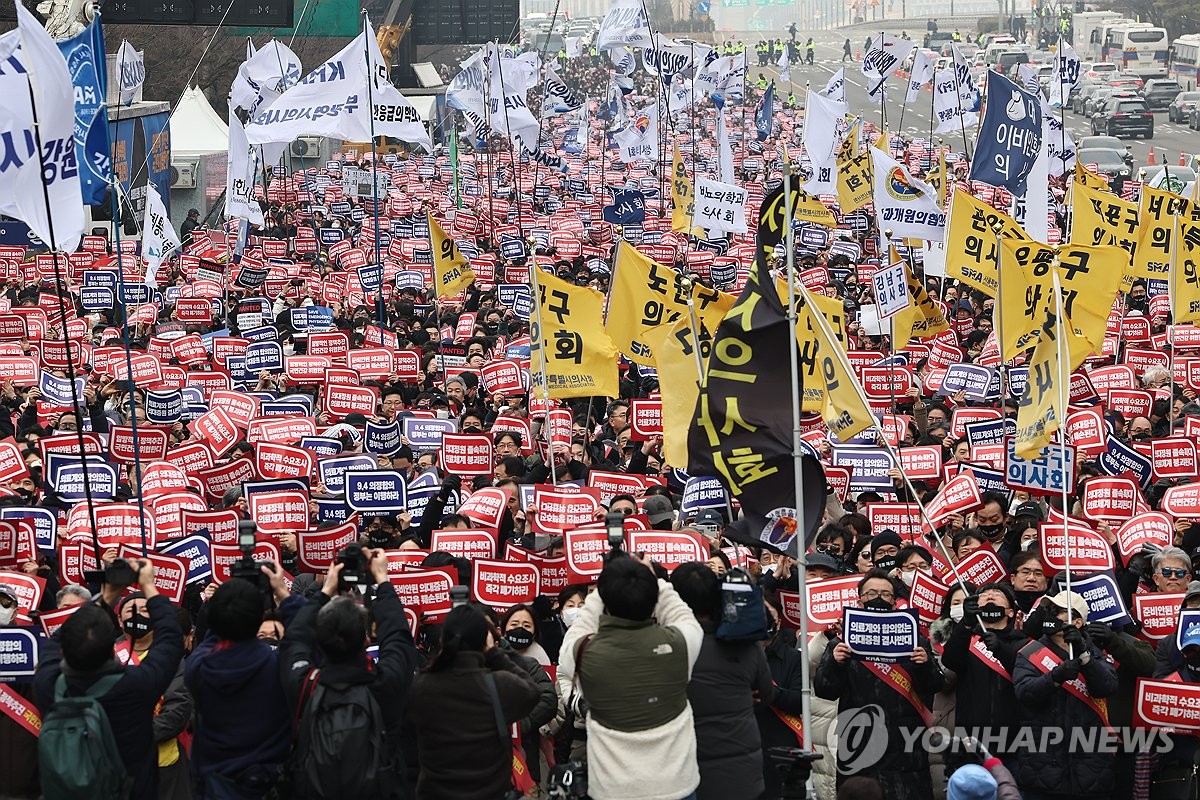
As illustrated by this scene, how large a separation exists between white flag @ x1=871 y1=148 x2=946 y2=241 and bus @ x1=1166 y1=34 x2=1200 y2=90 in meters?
56.4

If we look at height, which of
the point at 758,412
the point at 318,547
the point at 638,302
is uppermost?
the point at 758,412

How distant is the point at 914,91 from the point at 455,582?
Answer: 3100 centimetres

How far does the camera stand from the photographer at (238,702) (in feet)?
19.1

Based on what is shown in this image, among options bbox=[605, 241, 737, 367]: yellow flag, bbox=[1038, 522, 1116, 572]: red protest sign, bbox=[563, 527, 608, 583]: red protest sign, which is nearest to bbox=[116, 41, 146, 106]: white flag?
bbox=[605, 241, 737, 367]: yellow flag

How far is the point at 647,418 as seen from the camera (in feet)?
43.4

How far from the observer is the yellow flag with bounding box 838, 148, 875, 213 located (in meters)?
Result: 23.0

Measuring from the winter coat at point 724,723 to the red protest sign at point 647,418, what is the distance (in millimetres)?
7155

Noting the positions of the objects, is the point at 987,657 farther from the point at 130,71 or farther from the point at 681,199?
the point at 130,71

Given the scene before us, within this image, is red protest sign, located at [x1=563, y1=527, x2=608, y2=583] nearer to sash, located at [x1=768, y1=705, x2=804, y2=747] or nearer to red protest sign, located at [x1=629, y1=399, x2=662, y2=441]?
sash, located at [x1=768, y1=705, x2=804, y2=747]

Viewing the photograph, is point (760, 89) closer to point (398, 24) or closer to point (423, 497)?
point (398, 24)

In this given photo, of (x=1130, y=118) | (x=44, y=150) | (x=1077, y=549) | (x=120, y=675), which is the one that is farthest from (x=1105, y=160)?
(x=120, y=675)

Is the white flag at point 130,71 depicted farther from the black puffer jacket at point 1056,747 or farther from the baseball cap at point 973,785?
the baseball cap at point 973,785

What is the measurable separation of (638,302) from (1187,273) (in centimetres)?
455

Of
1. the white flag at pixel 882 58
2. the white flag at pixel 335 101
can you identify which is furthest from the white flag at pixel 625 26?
the white flag at pixel 335 101
